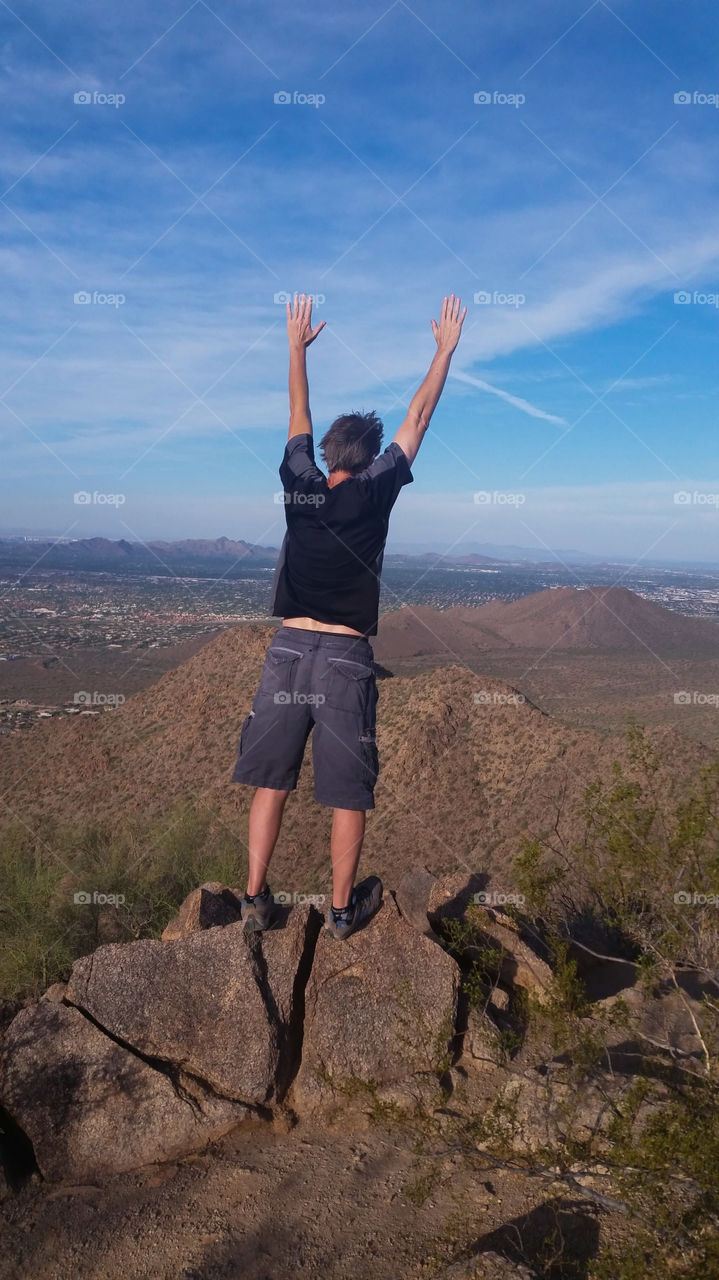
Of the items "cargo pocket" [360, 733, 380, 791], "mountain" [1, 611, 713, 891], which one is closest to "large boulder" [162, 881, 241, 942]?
"cargo pocket" [360, 733, 380, 791]

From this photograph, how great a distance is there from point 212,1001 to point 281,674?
1992 mm

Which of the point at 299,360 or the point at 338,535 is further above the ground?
the point at 299,360


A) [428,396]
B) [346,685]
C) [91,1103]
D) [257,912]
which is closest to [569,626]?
[257,912]

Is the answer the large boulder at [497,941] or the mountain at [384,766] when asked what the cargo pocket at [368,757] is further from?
the mountain at [384,766]

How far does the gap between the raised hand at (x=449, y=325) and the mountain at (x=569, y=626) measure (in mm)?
39441

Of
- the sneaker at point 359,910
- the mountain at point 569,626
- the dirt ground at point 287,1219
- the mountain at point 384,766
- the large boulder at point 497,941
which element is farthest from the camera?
the mountain at point 569,626

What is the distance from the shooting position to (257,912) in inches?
187

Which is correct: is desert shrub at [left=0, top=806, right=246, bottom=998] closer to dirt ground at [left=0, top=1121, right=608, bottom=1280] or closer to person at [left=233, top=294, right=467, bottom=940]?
dirt ground at [left=0, top=1121, right=608, bottom=1280]

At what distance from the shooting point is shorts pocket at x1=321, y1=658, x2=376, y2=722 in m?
4.11

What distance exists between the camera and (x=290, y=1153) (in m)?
4.14

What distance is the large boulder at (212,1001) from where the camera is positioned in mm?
4473

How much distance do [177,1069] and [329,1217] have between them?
1.21m

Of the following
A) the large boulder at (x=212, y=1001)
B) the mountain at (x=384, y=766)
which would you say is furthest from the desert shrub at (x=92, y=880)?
the large boulder at (x=212, y=1001)

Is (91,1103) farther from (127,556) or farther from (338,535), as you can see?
(127,556)
